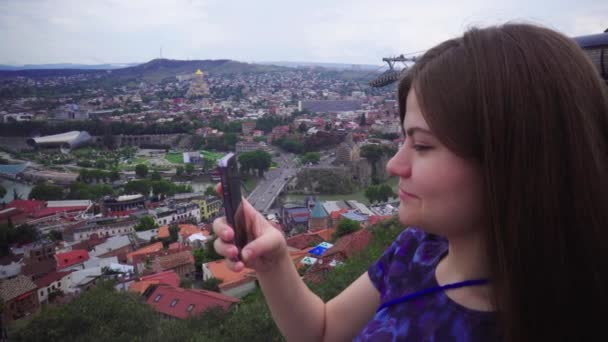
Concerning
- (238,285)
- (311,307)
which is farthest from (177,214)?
(311,307)

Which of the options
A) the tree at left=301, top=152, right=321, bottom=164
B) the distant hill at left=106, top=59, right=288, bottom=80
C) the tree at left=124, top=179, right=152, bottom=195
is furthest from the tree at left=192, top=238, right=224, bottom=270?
the distant hill at left=106, top=59, right=288, bottom=80

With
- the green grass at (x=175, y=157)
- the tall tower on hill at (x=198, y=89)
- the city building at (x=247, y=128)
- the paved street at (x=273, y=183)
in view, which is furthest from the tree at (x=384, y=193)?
the tall tower on hill at (x=198, y=89)

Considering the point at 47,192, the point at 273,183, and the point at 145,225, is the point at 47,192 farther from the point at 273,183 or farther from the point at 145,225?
the point at 273,183

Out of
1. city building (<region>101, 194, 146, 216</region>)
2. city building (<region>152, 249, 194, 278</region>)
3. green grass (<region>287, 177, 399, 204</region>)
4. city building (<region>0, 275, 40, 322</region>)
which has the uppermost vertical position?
city building (<region>0, 275, 40, 322</region>)

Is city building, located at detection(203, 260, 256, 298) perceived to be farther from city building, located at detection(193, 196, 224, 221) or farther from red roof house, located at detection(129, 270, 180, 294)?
city building, located at detection(193, 196, 224, 221)

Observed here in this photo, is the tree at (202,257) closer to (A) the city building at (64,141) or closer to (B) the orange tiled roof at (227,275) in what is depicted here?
(B) the orange tiled roof at (227,275)
